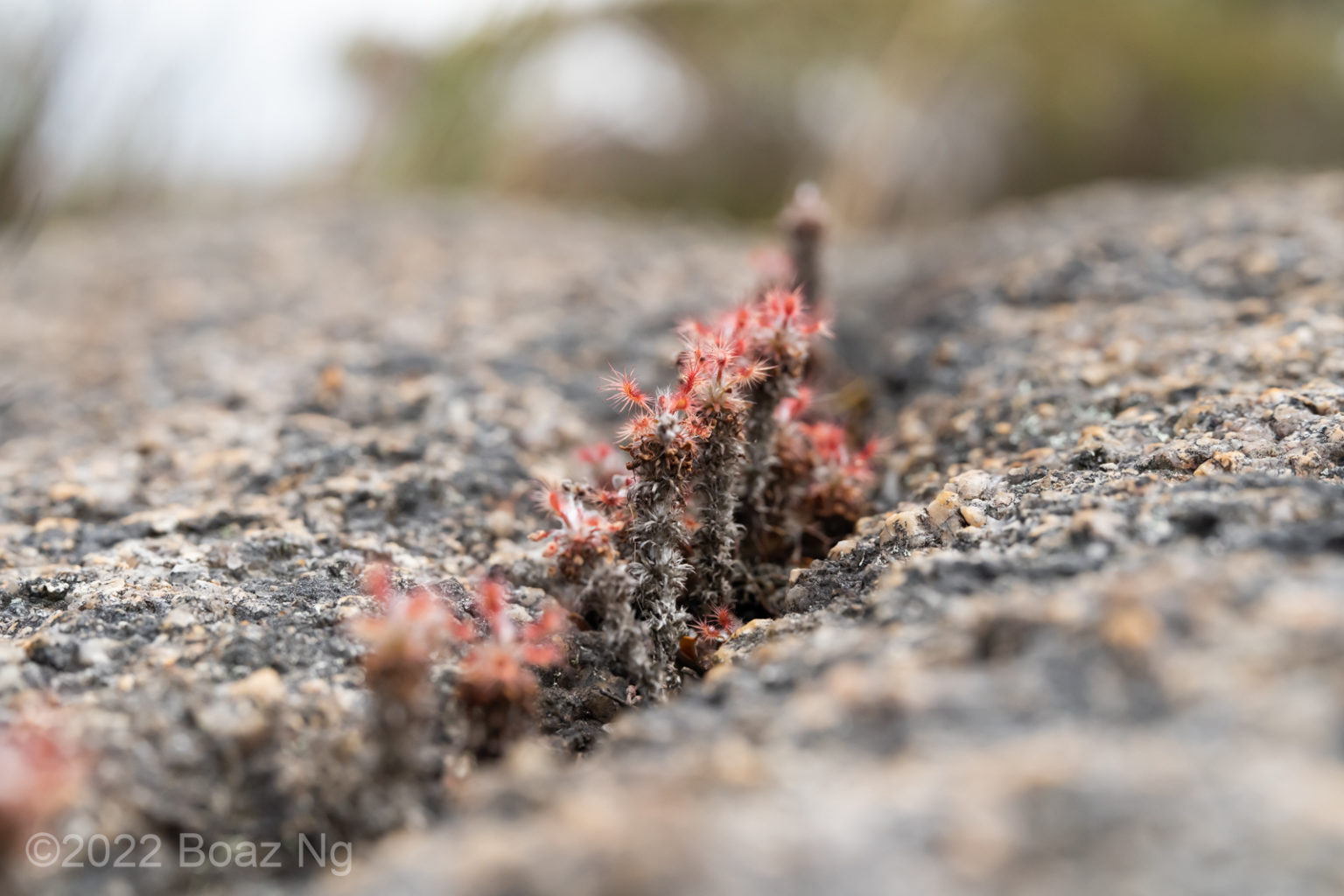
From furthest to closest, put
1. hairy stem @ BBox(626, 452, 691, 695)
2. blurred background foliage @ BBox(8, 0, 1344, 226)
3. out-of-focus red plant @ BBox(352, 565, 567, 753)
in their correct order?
blurred background foliage @ BBox(8, 0, 1344, 226) < hairy stem @ BBox(626, 452, 691, 695) < out-of-focus red plant @ BBox(352, 565, 567, 753)

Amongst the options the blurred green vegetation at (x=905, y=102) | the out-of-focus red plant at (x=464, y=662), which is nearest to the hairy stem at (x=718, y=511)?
the out-of-focus red plant at (x=464, y=662)

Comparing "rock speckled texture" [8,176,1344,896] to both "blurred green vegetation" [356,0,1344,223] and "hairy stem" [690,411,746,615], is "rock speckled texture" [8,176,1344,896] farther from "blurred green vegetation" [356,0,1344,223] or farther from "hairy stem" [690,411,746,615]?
"blurred green vegetation" [356,0,1344,223]

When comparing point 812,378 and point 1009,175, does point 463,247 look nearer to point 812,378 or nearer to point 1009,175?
point 812,378

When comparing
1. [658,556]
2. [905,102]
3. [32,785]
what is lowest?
[32,785]

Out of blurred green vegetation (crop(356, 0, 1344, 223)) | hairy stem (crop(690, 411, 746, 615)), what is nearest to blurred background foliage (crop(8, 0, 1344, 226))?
blurred green vegetation (crop(356, 0, 1344, 223))

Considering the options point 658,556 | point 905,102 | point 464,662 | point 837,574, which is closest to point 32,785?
point 464,662

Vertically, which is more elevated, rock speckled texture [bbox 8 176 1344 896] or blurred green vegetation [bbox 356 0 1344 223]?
blurred green vegetation [bbox 356 0 1344 223]

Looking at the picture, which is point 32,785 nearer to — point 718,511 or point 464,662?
point 464,662
